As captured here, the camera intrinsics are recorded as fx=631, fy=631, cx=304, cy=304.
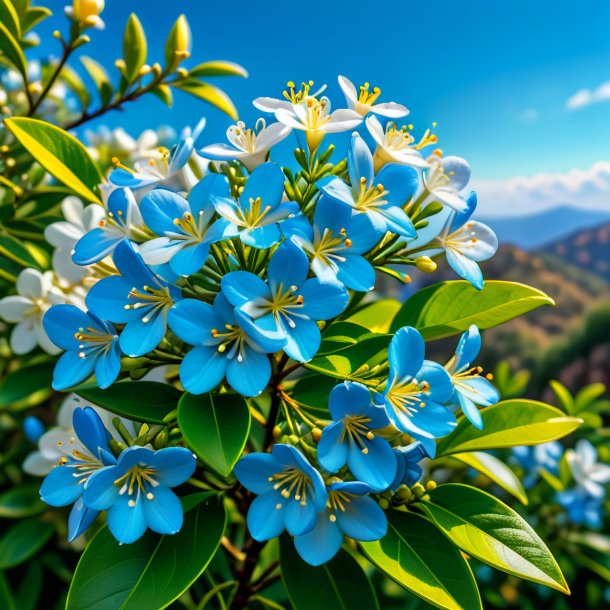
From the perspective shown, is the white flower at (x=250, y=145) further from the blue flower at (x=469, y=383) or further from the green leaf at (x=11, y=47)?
the green leaf at (x=11, y=47)

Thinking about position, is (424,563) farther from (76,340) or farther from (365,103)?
(365,103)

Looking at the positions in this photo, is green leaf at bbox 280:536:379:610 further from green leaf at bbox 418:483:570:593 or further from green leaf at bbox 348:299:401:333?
green leaf at bbox 348:299:401:333

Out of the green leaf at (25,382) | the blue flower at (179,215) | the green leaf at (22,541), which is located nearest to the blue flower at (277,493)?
the blue flower at (179,215)

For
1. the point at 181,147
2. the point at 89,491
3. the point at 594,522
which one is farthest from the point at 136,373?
the point at 594,522

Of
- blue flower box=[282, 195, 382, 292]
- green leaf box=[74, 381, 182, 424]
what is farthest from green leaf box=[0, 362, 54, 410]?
blue flower box=[282, 195, 382, 292]

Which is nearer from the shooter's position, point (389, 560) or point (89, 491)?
point (89, 491)

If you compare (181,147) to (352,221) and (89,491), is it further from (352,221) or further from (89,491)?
(89,491)

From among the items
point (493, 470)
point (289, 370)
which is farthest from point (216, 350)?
point (493, 470)
